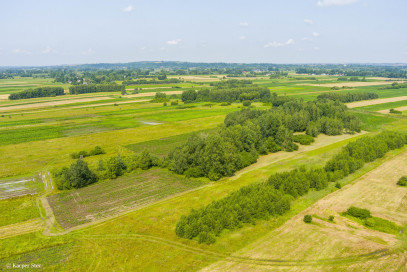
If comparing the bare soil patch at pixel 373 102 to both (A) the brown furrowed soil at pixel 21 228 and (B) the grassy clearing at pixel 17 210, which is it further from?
(A) the brown furrowed soil at pixel 21 228

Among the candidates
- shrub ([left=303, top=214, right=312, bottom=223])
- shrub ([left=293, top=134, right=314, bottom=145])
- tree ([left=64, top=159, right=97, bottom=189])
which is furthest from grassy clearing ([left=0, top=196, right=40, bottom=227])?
shrub ([left=293, top=134, right=314, bottom=145])

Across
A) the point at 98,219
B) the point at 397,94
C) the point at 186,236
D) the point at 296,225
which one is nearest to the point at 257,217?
the point at 296,225

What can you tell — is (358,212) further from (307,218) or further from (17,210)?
(17,210)

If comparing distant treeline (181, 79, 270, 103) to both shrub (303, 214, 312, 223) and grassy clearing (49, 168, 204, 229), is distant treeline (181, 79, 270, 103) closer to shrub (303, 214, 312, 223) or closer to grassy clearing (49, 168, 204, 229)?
grassy clearing (49, 168, 204, 229)

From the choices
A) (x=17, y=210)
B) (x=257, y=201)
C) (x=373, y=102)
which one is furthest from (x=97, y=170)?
(x=373, y=102)

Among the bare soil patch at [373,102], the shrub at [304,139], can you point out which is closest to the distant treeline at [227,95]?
the bare soil patch at [373,102]

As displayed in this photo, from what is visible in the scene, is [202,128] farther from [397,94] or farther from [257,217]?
[397,94]
